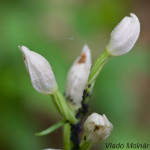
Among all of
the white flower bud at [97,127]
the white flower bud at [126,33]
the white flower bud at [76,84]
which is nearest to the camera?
the white flower bud at [97,127]

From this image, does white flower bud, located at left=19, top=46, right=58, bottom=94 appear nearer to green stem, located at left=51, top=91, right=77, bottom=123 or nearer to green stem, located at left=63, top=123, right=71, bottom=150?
green stem, located at left=51, top=91, right=77, bottom=123

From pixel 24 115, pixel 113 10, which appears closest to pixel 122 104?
pixel 24 115

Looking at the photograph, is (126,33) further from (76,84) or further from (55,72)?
(55,72)

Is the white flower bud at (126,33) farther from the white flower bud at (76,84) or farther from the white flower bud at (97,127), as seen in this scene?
the white flower bud at (97,127)

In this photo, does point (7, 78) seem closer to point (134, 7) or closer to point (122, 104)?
point (122, 104)

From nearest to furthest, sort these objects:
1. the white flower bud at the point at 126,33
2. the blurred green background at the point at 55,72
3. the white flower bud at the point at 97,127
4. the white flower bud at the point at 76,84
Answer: the white flower bud at the point at 97,127 → the white flower bud at the point at 126,33 → the white flower bud at the point at 76,84 → the blurred green background at the point at 55,72

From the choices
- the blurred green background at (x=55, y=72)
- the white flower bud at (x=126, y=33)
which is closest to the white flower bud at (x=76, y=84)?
the white flower bud at (x=126, y=33)

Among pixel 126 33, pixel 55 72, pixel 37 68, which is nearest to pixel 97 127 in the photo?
pixel 37 68
